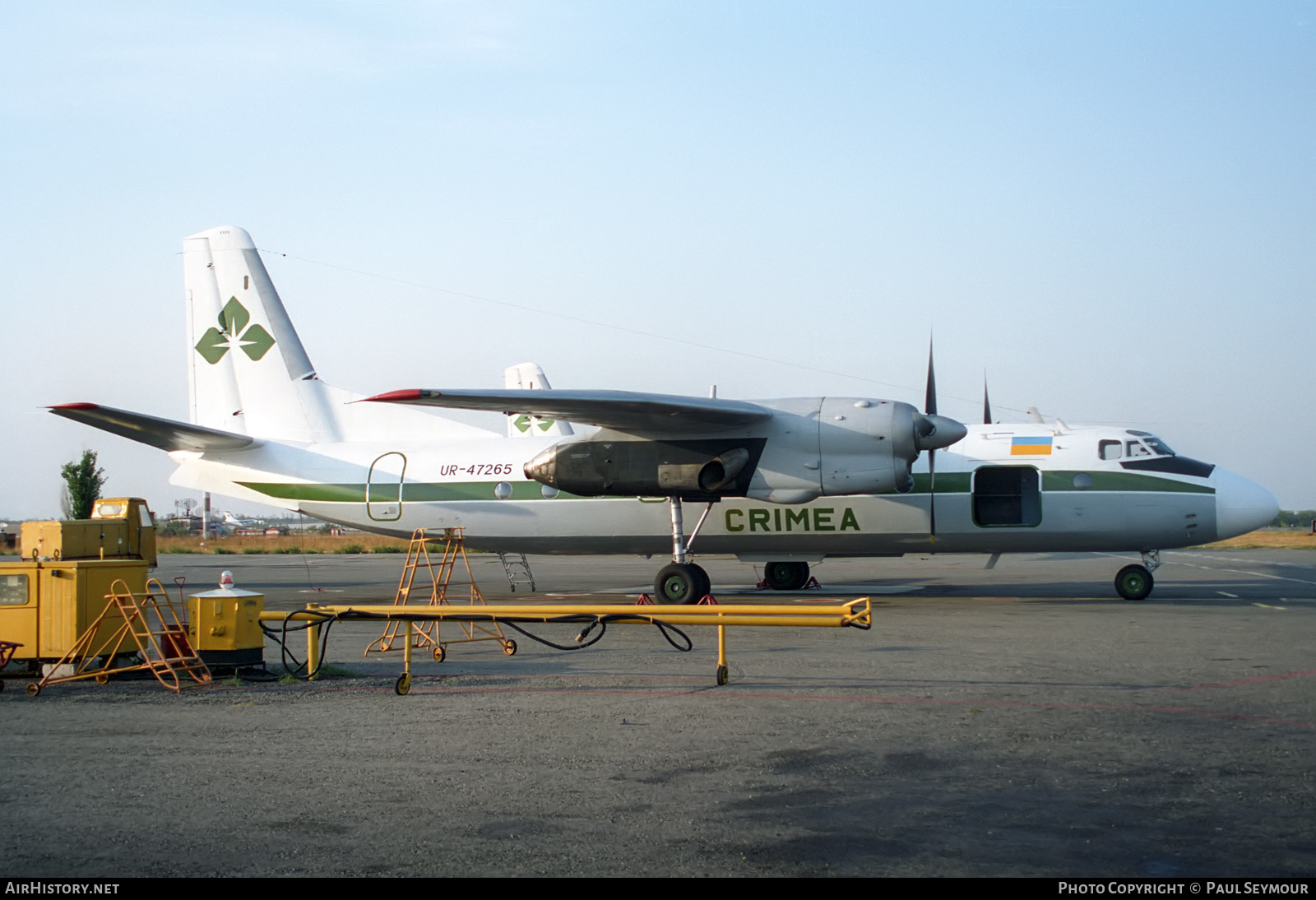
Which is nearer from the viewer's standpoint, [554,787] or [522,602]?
[554,787]

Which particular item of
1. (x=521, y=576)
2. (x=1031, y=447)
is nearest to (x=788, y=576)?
(x=1031, y=447)

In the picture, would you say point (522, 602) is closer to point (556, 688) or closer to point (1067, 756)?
point (556, 688)

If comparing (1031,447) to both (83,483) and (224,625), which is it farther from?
(83,483)

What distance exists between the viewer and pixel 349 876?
483 cm

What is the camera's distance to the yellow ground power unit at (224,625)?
36.2 ft

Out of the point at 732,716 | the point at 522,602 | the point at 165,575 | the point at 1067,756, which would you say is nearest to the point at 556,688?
the point at 732,716

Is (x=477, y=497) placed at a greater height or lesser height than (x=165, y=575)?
greater

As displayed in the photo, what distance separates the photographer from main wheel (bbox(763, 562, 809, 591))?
24125mm

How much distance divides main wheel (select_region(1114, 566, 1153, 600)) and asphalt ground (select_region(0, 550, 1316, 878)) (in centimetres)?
624

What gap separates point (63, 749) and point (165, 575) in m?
28.7

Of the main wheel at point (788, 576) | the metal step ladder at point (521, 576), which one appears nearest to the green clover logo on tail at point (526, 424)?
the metal step ladder at point (521, 576)

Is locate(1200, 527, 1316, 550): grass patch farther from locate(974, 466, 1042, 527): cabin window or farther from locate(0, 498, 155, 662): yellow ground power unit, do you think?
locate(0, 498, 155, 662): yellow ground power unit

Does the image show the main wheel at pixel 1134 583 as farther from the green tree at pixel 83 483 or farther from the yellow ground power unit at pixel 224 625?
the green tree at pixel 83 483

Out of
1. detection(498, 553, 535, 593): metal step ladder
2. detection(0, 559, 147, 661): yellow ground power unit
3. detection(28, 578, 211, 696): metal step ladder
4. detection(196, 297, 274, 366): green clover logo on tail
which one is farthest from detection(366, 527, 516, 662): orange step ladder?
detection(196, 297, 274, 366): green clover logo on tail
